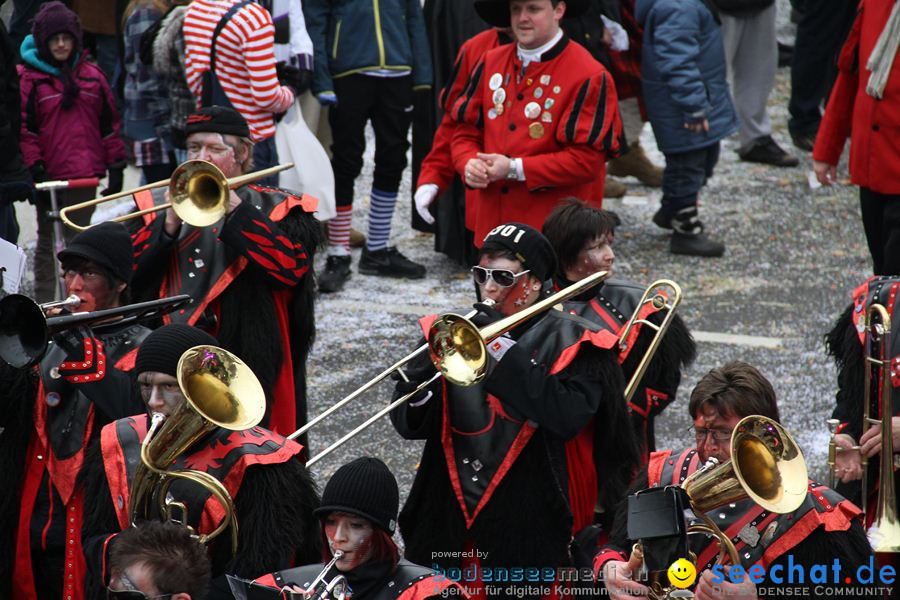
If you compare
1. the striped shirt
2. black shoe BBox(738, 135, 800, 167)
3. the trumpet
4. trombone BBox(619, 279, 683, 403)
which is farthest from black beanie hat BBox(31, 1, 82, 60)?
black shoe BBox(738, 135, 800, 167)

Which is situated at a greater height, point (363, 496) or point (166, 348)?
point (166, 348)

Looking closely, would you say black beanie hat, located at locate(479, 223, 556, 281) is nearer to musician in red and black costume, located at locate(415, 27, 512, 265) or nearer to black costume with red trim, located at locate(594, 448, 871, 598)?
black costume with red trim, located at locate(594, 448, 871, 598)

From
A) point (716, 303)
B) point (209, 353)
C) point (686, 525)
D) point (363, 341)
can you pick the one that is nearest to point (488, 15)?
point (363, 341)

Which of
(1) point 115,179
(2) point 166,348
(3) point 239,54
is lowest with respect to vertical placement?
(1) point 115,179

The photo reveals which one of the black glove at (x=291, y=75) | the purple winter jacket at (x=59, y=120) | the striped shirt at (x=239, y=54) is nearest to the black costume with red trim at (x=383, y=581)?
the striped shirt at (x=239, y=54)

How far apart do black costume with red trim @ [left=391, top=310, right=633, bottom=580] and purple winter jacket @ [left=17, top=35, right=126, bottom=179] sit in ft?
14.4

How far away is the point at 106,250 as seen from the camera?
4.77m

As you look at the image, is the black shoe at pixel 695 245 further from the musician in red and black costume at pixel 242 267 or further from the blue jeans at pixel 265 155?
the musician in red and black costume at pixel 242 267

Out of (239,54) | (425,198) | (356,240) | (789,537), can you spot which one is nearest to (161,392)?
(789,537)

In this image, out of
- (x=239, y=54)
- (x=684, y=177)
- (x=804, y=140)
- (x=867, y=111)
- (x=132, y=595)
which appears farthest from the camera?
(x=804, y=140)

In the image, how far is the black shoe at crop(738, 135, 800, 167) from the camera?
463 inches

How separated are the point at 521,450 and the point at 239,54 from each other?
3.67 meters

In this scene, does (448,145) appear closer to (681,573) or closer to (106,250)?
(106,250)

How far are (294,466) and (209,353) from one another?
416 mm
